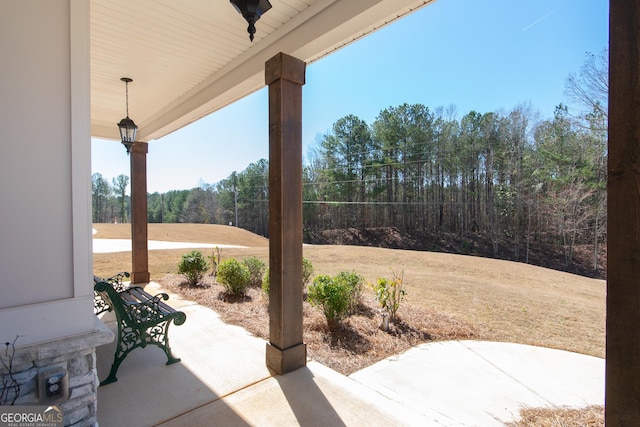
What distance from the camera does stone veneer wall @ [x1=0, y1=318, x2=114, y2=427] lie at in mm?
1497

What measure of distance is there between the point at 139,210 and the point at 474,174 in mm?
21842

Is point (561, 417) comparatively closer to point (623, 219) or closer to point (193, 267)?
point (623, 219)

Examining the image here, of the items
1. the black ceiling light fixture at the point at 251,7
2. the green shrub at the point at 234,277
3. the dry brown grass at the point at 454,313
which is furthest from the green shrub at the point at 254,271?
the black ceiling light fixture at the point at 251,7

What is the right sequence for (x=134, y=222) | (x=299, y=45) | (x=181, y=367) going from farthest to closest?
(x=134, y=222), (x=181, y=367), (x=299, y=45)

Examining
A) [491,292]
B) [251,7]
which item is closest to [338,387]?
[251,7]

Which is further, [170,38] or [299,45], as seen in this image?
[170,38]

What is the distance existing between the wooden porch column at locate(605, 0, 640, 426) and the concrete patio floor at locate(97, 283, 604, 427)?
133 cm

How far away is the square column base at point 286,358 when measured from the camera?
2590mm

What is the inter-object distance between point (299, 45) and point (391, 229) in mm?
24242

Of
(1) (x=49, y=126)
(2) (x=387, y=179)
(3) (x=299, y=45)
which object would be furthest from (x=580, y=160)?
(1) (x=49, y=126)

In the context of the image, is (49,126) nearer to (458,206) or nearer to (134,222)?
(134,222)

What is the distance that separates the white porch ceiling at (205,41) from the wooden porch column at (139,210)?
Result: 1401 mm

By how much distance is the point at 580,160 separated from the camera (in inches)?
609

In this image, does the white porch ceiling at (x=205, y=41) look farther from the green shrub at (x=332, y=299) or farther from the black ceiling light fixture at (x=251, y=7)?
the green shrub at (x=332, y=299)
